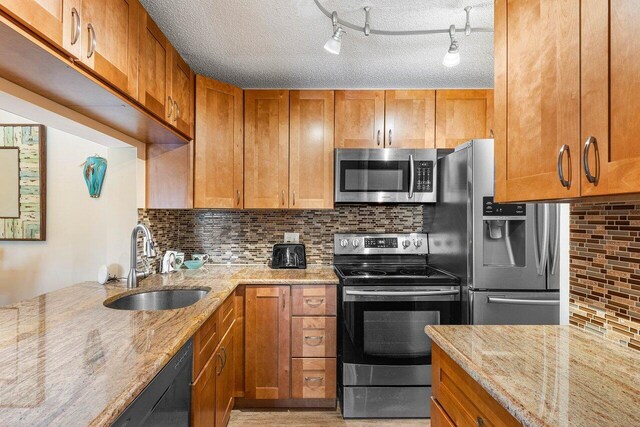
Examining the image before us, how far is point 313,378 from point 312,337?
0.27 m

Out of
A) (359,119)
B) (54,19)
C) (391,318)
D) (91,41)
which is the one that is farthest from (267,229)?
(54,19)

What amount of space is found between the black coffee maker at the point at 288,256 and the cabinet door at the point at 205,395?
103 cm

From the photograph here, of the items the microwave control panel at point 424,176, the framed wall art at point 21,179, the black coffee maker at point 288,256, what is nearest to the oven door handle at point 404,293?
the black coffee maker at point 288,256

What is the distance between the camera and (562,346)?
1148 millimetres

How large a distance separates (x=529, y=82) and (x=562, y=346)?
0.79 m

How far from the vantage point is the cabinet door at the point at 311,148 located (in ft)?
9.00

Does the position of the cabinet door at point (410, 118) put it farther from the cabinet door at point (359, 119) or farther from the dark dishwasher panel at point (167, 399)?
the dark dishwasher panel at point (167, 399)

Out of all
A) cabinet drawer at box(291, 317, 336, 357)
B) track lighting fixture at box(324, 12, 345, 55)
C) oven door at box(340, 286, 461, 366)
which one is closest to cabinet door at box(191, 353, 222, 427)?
cabinet drawer at box(291, 317, 336, 357)

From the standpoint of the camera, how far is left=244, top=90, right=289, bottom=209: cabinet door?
2732mm

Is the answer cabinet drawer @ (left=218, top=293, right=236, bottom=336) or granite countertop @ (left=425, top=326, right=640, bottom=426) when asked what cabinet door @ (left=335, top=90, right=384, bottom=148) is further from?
granite countertop @ (left=425, top=326, right=640, bottom=426)

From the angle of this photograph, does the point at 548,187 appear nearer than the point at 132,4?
Yes

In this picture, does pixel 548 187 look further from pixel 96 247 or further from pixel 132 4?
pixel 96 247

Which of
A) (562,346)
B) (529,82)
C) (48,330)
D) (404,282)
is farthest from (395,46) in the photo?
(48,330)

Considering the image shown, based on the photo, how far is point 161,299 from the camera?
6.75 ft
